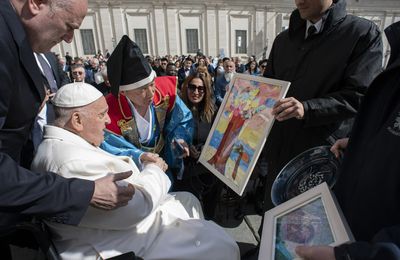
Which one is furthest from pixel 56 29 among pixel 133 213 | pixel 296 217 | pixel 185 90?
pixel 185 90

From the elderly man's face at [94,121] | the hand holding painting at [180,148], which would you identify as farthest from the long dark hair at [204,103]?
the elderly man's face at [94,121]

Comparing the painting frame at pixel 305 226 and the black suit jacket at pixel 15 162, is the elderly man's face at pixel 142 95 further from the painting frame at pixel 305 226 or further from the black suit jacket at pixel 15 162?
the painting frame at pixel 305 226

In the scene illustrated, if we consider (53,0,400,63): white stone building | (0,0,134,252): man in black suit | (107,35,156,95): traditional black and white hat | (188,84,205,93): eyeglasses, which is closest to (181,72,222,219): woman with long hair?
Answer: (188,84,205,93): eyeglasses

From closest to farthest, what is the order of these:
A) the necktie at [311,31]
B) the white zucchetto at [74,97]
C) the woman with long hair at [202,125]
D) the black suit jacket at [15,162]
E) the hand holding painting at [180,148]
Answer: the black suit jacket at [15,162] < the white zucchetto at [74,97] < the necktie at [311,31] < the hand holding painting at [180,148] < the woman with long hair at [202,125]

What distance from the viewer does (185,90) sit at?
11.5 feet

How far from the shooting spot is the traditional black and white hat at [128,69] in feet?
8.02

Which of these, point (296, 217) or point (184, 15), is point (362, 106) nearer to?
point (296, 217)

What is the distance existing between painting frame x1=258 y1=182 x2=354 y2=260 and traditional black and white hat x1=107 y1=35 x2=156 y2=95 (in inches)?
64.2

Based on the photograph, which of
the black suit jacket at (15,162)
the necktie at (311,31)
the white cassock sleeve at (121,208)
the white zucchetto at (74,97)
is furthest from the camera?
the necktie at (311,31)

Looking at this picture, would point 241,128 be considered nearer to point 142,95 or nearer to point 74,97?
point 142,95

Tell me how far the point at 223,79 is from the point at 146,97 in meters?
5.89

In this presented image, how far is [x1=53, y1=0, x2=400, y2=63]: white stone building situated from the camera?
3073 cm

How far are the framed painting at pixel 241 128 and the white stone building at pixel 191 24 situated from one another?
31464 mm

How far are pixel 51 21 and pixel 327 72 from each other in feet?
5.60
